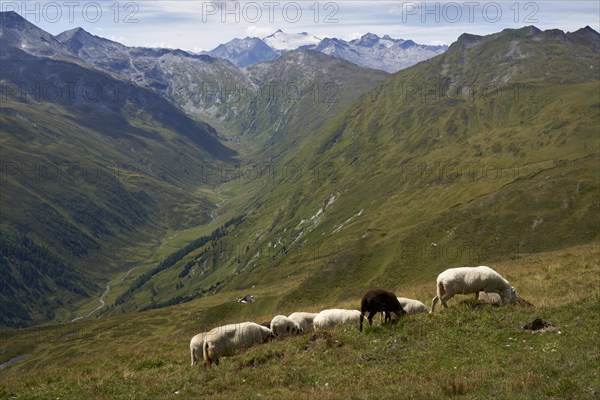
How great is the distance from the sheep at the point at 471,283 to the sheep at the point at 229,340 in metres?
10.5

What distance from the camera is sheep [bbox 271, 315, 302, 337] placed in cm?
3097

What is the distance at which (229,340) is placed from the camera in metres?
27.2

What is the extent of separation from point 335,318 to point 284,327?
10.9 feet

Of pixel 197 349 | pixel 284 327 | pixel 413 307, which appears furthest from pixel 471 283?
pixel 197 349

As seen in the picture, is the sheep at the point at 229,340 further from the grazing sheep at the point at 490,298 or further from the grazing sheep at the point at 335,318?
the grazing sheep at the point at 490,298

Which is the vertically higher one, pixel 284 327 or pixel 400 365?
pixel 400 365

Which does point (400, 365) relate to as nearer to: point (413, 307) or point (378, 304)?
point (378, 304)

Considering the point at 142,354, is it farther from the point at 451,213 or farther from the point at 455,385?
the point at 451,213

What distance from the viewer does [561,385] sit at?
16.2m

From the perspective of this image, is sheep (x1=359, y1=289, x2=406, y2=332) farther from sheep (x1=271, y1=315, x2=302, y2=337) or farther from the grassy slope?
sheep (x1=271, y1=315, x2=302, y2=337)

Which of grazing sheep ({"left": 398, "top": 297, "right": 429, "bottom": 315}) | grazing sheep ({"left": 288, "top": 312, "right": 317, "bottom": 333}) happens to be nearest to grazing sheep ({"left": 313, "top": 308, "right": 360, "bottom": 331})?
grazing sheep ({"left": 288, "top": 312, "right": 317, "bottom": 333})

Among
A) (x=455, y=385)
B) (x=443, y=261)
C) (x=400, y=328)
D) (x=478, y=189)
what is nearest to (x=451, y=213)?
(x=443, y=261)

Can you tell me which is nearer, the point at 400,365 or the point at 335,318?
the point at 400,365

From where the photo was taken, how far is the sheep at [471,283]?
2966 centimetres
